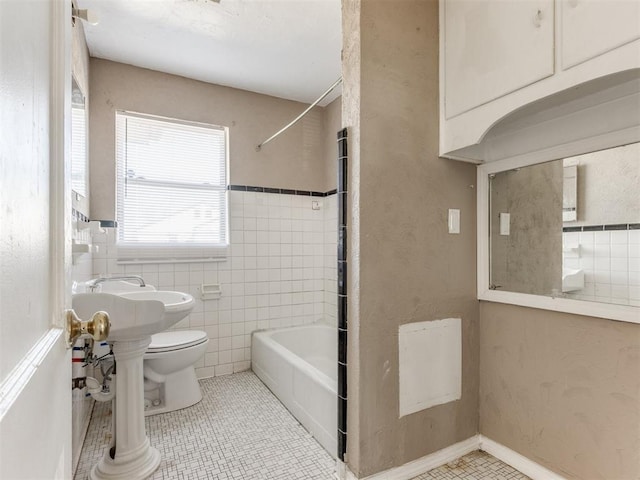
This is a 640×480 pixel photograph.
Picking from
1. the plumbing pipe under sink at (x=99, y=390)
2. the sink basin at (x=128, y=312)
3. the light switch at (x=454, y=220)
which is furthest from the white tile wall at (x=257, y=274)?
the light switch at (x=454, y=220)

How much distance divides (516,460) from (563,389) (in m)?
0.44

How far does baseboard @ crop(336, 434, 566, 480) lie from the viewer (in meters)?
1.50

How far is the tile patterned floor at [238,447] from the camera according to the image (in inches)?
62.9

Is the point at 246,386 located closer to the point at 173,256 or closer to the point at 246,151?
the point at 173,256

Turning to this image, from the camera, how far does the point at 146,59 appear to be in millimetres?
2441

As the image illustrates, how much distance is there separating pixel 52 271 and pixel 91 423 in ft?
6.87

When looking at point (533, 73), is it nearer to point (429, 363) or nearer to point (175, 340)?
point (429, 363)

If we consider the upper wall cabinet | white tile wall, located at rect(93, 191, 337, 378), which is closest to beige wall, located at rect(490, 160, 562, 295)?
the upper wall cabinet

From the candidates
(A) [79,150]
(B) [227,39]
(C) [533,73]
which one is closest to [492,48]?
(C) [533,73]

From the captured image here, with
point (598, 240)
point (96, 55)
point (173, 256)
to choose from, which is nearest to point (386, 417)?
point (598, 240)

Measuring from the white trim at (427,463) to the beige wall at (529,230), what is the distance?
83 centimetres

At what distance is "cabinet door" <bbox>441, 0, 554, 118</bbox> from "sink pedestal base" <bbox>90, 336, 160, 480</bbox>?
1.86 m

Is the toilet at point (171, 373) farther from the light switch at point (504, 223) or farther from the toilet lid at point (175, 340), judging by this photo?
the light switch at point (504, 223)

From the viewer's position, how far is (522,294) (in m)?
1.61
